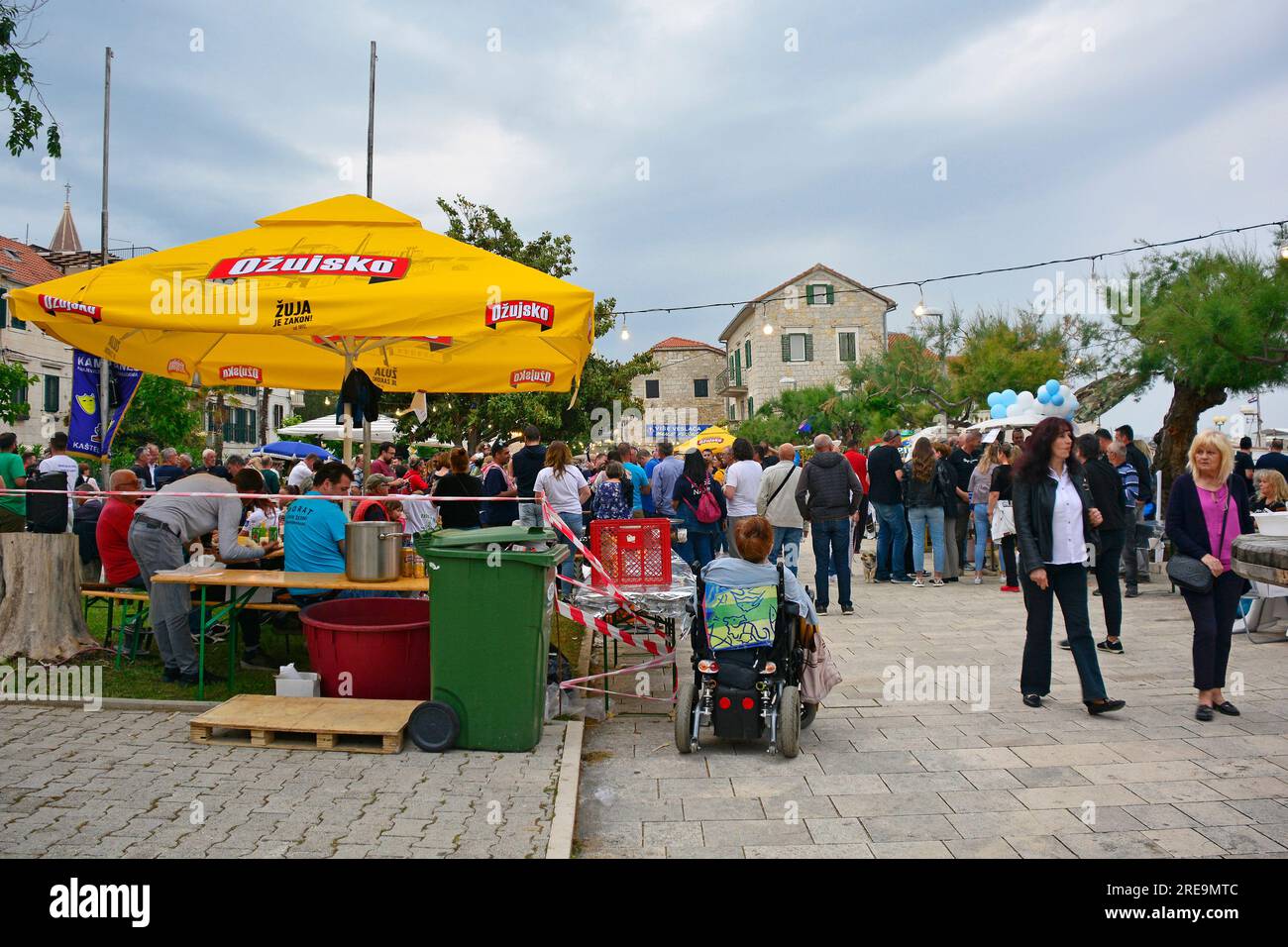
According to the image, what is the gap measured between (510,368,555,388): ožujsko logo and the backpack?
2.70 metres

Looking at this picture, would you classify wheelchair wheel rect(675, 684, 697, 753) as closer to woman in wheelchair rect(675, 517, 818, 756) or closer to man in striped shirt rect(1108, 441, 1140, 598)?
woman in wheelchair rect(675, 517, 818, 756)

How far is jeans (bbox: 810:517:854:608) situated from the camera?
10523mm

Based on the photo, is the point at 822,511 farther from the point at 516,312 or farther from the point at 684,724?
the point at 684,724

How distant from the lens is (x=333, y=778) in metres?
4.76

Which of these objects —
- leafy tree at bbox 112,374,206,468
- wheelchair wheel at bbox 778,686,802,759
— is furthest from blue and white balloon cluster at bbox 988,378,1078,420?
leafy tree at bbox 112,374,206,468

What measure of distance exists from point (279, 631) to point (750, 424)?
3591 cm

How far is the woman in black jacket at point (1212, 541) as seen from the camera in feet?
19.4

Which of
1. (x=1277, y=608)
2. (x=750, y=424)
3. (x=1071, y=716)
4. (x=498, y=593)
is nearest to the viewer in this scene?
(x=498, y=593)

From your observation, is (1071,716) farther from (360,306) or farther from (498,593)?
(360,306)

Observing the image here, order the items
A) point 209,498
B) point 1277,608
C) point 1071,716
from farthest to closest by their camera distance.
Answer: point 1277,608, point 209,498, point 1071,716

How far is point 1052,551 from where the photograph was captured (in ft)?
20.5

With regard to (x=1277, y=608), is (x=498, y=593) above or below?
above

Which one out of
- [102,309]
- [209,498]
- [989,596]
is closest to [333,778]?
[209,498]

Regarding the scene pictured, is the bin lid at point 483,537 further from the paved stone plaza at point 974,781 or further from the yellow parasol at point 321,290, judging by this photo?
the yellow parasol at point 321,290
